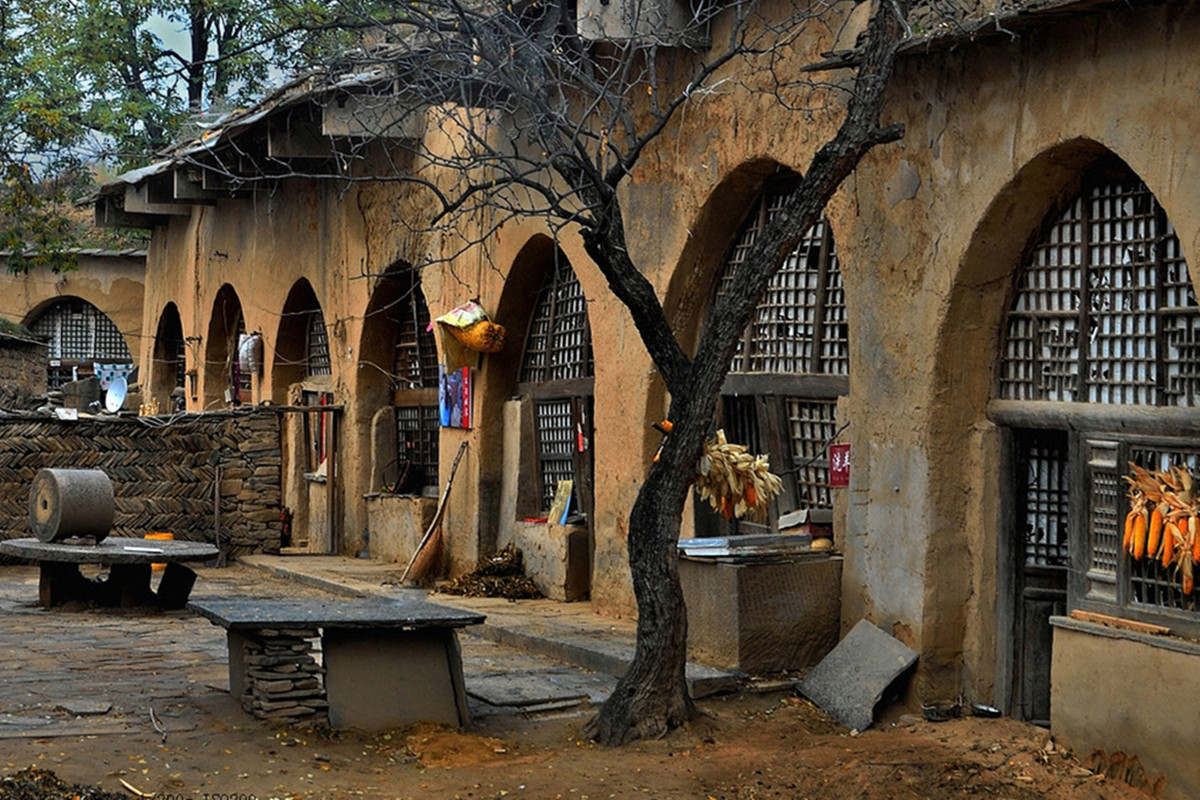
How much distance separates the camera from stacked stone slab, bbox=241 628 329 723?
7922 millimetres

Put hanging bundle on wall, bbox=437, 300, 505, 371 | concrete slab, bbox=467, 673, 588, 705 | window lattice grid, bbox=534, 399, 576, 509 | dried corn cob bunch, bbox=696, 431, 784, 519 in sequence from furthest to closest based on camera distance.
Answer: hanging bundle on wall, bbox=437, 300, 505, 371 < window lattice grid, bbox=534, 399, 576, 509 < concrete slab, bbox=467, 673, 588, 705 < dried corn cob bunch, bbox=696, 431, 784, 519

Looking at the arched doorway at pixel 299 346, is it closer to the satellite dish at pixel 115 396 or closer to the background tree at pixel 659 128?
the satellite dish at pixel 115 396

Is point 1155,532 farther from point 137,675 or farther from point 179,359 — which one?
point 179,359

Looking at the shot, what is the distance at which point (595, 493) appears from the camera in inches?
464

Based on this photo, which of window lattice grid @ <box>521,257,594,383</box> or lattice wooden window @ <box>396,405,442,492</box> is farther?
lattice wooden window @ <box>396,405,442,492</box>

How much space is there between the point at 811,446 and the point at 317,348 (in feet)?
33.7

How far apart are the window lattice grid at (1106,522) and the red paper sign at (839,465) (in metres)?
1.87

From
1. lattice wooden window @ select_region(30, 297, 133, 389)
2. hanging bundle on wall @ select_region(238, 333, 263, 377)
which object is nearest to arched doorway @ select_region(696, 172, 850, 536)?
hanging bundle on wall @ select_region(238, 333, 263, 377)

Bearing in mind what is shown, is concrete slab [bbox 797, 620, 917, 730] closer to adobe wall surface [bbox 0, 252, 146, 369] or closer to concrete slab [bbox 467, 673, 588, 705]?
concrete slab [bbox 467, 673, 588, 705]

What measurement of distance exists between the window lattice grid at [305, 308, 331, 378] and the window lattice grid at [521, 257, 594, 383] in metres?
5.21

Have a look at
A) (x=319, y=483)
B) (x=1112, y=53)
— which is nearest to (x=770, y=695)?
(x=1112, y=53)

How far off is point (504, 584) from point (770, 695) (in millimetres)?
4404

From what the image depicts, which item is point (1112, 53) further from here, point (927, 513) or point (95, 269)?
point (95, 269)

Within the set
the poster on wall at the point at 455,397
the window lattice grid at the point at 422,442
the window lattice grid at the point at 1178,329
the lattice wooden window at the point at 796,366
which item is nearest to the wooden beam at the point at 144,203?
the window lattice grid at the point at 422,442
